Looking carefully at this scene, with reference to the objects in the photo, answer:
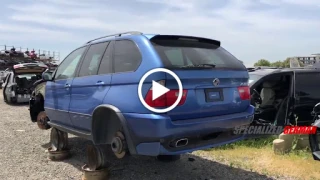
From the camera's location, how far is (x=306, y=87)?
6.82 metres

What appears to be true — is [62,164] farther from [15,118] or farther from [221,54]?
[15,118]

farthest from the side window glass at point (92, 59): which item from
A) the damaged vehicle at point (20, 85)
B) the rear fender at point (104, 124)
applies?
the damaged vehicle at point (20, 85)

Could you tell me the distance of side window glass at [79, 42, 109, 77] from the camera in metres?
4.75

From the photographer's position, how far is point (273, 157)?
583 centimetres

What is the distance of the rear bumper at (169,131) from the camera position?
3543 millimetres

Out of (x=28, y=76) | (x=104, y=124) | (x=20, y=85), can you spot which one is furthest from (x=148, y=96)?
(x=20, y=85)

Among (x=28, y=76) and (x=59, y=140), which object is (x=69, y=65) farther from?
(x=28, y=76)

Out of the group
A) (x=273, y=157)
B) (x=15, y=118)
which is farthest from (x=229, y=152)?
(x=15, y=118)

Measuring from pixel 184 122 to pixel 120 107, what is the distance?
31.0 inches

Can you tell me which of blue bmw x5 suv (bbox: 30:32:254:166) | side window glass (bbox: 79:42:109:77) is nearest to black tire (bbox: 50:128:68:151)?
blue bmw x5 suv (bbox: 30:32:254:166)
